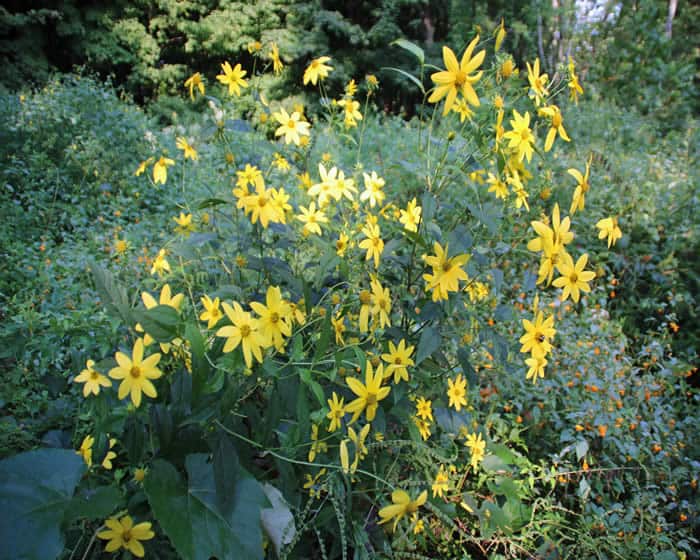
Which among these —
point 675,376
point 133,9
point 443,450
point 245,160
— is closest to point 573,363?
point 675,376

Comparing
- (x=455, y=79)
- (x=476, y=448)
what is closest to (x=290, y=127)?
(x=455, y=79)

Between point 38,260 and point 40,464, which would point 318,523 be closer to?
point 40,464

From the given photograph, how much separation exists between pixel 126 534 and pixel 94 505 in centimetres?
12

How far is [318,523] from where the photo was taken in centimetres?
120

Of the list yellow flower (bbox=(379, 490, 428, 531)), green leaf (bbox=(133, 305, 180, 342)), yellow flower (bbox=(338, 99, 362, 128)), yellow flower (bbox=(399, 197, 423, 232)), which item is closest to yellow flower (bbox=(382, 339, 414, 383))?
yellow flower (bbox=(379, 490, 428, 531))

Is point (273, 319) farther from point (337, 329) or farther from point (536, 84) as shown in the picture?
point (536, 84)

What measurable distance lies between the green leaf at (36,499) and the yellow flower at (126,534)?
0.08 metres

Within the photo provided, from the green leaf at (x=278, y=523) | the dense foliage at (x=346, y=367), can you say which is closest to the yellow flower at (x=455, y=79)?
the dense foliage at (x=346, y=367)

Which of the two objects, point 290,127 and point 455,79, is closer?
point 455,79

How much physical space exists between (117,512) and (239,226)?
0.67 meters

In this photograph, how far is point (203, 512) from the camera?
942mm

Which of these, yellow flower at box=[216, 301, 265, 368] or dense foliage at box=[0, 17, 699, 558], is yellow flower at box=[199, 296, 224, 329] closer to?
dense foliage at box=[0, 17, 699, 558]

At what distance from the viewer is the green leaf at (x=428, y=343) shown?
3.76 ft

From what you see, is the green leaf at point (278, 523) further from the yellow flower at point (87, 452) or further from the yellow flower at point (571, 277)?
the yellow flower at point (571, 277)
